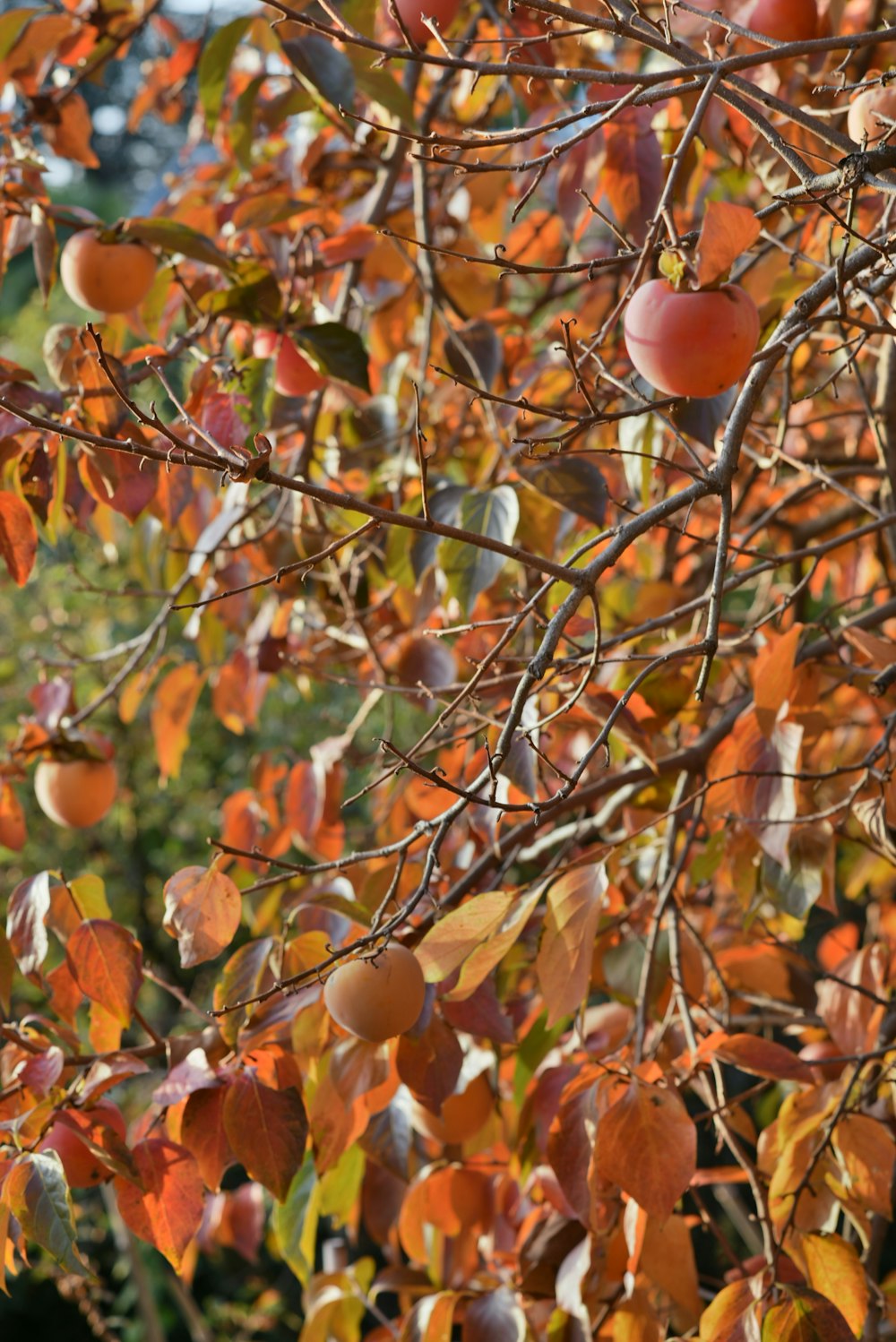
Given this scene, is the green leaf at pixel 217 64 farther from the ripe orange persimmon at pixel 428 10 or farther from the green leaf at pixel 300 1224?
the green leaf at pixel 300 1224

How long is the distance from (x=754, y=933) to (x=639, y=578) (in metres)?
0.64

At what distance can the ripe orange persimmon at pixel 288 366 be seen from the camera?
3.48 ft

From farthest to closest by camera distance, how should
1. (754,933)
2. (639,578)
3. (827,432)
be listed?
(827,432), (639,578), (754,933)

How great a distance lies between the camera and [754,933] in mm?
1211

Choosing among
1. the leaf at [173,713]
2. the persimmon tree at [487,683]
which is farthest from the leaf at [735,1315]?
the leaf at [173,713]

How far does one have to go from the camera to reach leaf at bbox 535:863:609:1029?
738 millimetres

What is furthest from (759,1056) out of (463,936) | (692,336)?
(692,336)

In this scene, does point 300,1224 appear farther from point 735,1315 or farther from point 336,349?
point 336,349

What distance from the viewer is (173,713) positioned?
1.39 meters

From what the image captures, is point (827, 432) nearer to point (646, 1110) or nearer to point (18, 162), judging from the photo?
point (18, 162)

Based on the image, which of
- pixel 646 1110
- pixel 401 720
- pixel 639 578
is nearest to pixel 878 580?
pixel 639 578

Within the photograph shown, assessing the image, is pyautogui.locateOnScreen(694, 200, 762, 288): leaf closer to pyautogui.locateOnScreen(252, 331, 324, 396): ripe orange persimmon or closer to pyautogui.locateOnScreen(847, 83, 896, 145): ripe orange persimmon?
pyautogui.locateOnScreen(847, 83, 896, 145): ripe orange persimmon

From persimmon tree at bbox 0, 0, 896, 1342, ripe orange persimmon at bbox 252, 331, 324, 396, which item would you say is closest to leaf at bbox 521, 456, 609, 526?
persimmon tree at bbox 0, 0, 896, 1342

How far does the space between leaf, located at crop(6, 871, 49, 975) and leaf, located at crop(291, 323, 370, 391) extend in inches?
18.0
